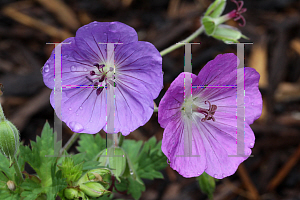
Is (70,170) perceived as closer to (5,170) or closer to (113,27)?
(5,170)

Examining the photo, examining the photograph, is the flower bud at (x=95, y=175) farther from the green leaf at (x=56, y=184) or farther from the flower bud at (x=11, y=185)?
the flower bud at (x=11, y=185)

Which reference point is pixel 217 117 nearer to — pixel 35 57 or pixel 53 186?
pixel 53 186

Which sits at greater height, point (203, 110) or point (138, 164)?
point (203, 110)

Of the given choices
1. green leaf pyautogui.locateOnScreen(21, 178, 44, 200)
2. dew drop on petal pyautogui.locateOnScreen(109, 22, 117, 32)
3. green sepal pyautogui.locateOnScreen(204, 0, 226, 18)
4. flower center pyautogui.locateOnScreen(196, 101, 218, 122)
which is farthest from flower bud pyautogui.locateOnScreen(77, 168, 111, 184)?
green sepal pyautogui.locateOnScreen(204, 0, 226, 18)

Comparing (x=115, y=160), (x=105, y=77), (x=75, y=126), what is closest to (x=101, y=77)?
(x=105, y=77)

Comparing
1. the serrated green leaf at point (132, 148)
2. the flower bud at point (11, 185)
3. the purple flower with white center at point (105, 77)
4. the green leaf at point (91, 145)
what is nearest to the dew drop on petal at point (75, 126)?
the purple flower with white center at point (105, 77)

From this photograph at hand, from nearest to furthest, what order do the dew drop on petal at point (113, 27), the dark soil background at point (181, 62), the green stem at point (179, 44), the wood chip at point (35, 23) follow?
the dew drop on petal at point (113, 27) → the green stem at point (179, 44) → the dark soil background at point (181, 62) → the wood chip at point (35, 23)
